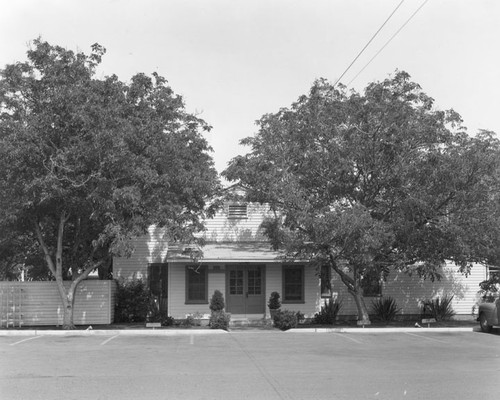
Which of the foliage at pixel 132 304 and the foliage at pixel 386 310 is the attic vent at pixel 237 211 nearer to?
the foliage at pixel 132 304

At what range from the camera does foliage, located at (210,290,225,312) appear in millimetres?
A: 22016

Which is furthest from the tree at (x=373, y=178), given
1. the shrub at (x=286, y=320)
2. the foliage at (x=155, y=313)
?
the foliage at (x=155, y=313)

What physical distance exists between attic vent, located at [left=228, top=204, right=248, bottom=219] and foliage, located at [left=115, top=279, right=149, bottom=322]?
16.0 ft

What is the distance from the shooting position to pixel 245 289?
2381 cm

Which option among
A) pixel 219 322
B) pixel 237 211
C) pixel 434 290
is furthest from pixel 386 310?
pixel 219 322

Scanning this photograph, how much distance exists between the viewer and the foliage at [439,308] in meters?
24.4

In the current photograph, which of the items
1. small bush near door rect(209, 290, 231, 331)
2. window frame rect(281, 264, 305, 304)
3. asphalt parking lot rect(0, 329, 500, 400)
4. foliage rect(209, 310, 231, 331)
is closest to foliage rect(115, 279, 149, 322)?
small bush near door rect(209, 290, 231, 331)

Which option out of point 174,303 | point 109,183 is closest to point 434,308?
point 174,303

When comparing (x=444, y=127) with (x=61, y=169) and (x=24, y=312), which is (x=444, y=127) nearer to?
(x=61, y=169)

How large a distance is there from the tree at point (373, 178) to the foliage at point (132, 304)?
21.5 ft

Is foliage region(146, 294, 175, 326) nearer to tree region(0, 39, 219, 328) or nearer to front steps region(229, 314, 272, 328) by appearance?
front steps region(229, 314, 272, 328)

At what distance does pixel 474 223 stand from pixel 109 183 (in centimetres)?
1175

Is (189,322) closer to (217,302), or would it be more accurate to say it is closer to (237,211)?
(217,302)

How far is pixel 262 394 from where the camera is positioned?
8.91m
